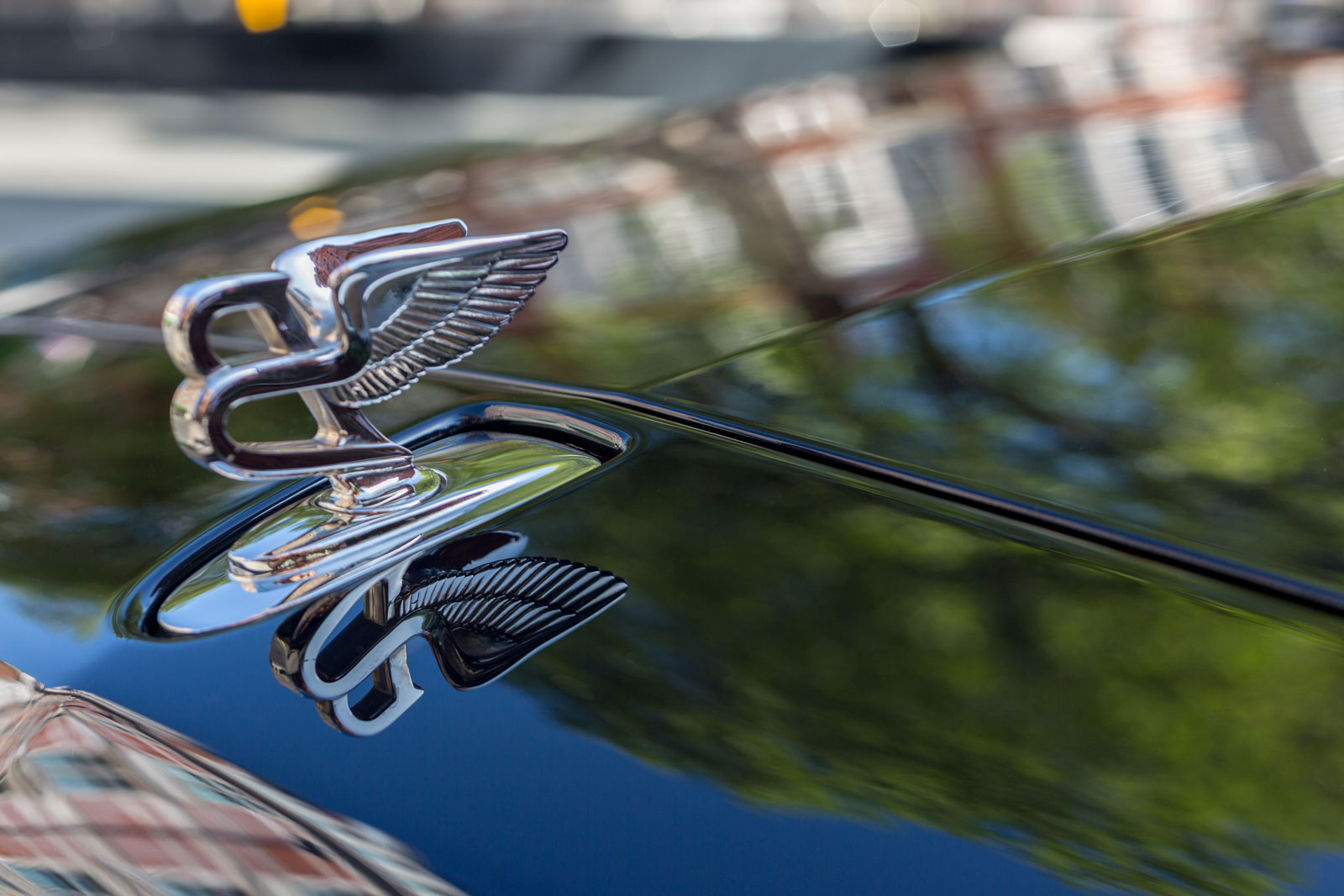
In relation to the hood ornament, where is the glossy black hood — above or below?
below

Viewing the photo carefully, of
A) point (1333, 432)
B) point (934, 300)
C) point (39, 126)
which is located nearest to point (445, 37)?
point (39, 126)

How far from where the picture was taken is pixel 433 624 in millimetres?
703

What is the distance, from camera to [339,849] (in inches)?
23.1

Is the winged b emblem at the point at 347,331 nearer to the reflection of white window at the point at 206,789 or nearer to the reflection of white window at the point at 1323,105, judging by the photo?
the reflection of white window at the point at 206,789

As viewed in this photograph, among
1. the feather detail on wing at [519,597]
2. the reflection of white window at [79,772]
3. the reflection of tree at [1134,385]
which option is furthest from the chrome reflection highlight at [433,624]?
the reflection of tree at [1134,385]

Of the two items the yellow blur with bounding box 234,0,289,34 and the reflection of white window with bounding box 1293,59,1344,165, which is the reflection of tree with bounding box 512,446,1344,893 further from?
the yellow blur with bounding box 234,0,289,34

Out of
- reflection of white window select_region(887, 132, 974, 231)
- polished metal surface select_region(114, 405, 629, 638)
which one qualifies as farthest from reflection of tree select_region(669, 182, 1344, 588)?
reflection of white window select_region(887, 132, 974, 231)

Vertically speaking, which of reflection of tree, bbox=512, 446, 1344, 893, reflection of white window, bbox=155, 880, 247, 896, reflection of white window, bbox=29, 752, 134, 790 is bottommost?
reflection of tree, bbox=512, 446, 1344, 893

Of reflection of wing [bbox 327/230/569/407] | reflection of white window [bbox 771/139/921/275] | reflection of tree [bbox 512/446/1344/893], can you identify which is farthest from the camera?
reflection of white window [bbox 771/139/921/275]

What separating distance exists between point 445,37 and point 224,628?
15.9 ft

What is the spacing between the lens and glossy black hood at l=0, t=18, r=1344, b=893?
561 mm

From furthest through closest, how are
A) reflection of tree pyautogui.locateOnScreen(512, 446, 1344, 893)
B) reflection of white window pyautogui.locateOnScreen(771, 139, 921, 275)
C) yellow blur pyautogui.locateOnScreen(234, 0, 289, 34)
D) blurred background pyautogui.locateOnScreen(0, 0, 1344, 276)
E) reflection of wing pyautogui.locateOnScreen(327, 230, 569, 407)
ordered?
yellow blur pyautogui.locateOnScreen(234, 0, 289, 34), blurred background pyautogui.locateOnScreen(0, 0, 1344, 276), reflection of white window pyautogui.locateOnScreen(771, 139, 921, 275), reflection of wing pyautogui.locateOnScreen(327, 230, 569, 407), reflection of tree pyautogui.locateOnScreen(512, 446, 1344, 893)

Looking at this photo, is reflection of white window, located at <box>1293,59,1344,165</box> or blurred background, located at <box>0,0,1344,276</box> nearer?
reflection of white window, located at <box>1293,59,1344,165</box>

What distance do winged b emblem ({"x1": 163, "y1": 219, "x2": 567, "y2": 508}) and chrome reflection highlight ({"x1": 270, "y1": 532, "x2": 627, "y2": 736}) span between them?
10 centimetres
